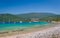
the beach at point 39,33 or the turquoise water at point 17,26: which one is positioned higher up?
the turquoise water at point 17,26

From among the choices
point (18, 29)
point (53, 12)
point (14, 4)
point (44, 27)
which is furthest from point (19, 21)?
point (53, 12)

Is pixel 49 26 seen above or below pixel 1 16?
below

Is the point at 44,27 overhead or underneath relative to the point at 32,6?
underneath

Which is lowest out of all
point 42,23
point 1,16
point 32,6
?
point 42,23

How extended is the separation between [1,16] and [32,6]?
77 cm

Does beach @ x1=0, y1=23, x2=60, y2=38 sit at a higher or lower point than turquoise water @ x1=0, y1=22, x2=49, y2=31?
lower

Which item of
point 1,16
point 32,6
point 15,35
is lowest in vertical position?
point 15,35

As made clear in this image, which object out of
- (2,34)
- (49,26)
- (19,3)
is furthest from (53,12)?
(2,34)

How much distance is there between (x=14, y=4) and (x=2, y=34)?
75 centimetres

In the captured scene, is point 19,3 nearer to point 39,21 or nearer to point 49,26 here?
point 39,21

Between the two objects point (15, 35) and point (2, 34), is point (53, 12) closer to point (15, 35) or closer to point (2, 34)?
point (15, 35)

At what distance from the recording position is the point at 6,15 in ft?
10.3

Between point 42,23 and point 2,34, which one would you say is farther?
point 42,23

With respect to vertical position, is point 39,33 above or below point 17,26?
below
